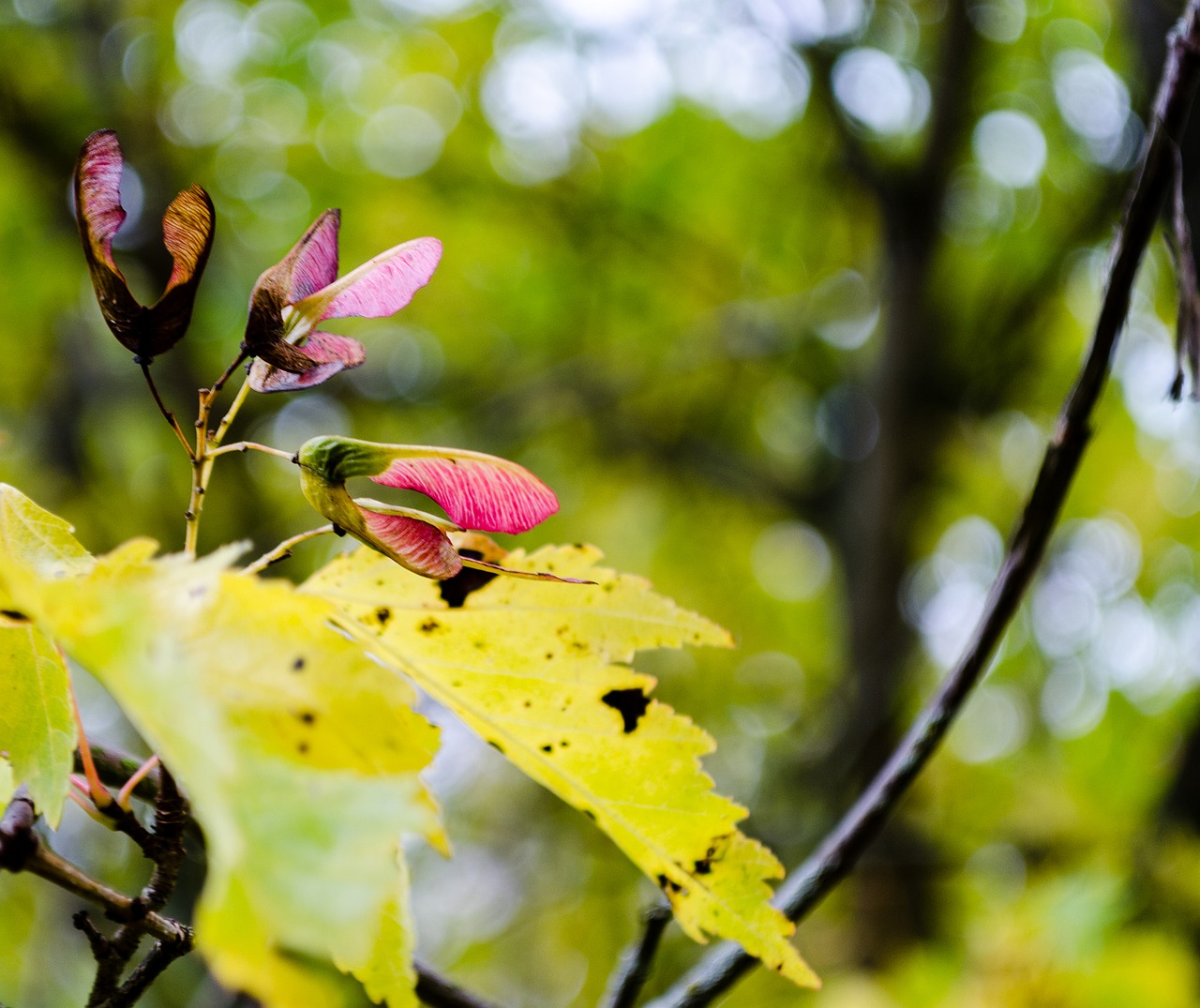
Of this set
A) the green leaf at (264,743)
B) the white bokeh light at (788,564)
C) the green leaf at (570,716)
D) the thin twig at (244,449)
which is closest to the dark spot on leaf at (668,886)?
the green leaf at (570,716)

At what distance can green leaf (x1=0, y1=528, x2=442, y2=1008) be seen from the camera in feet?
0.70

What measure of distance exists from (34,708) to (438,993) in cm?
23

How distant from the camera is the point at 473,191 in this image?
275 cm

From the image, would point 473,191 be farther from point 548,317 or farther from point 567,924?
point 567,924

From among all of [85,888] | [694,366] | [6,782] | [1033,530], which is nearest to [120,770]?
Answer: [6,782]

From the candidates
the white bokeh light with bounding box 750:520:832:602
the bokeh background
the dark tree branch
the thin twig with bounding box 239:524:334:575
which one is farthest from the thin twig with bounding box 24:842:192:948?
the white bokeh light with bounding box 750:520:832:602

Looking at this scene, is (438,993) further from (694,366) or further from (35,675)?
(694,366)

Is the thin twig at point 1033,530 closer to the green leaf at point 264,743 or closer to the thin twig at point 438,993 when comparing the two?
the thin twig at point 438,993

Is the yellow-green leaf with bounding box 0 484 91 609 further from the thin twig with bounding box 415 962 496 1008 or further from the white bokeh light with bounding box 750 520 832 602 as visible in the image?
the white bokeh light with bounding box 750 520 832 602

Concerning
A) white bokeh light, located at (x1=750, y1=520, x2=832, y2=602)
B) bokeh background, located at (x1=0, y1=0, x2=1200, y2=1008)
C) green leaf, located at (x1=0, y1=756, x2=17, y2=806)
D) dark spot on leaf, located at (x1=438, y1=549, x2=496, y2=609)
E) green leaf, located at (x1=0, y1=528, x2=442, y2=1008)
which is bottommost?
white bokeh light, located at (x1=750, y1=520, x2=832, y2=602)

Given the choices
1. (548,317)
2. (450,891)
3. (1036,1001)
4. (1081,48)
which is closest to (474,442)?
(548,317)

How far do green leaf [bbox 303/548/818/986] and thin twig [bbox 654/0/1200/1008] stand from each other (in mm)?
89

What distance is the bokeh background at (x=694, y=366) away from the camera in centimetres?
213

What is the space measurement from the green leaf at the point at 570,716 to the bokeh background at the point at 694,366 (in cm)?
146
